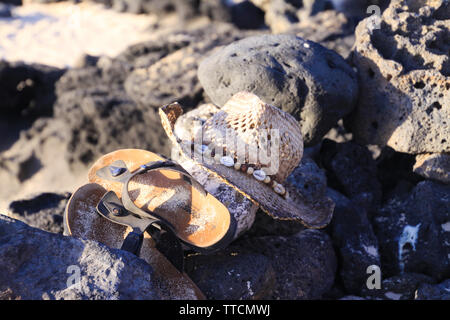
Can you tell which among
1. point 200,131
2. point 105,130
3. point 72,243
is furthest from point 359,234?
point 105,130

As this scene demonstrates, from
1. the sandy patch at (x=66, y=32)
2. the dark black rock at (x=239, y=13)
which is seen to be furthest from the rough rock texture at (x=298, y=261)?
the dark black rock at (x=239, y=13)

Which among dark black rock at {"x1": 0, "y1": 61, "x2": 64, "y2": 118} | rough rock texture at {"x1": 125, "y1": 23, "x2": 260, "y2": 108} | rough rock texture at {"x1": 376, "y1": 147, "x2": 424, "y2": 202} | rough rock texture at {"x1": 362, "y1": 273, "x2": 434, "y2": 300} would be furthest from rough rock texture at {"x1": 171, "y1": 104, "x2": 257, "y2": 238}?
dark black rock at {"x1": 0, "y1": 61, "x2": 64, "y2": 118}

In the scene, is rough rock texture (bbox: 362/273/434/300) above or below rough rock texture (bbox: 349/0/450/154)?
below

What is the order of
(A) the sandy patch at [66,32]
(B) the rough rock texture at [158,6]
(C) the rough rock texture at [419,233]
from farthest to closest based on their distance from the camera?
(B) the rough rock texture at [158,6] < (A) the sandy patch at [66,32] < (C) the rough rock texture at [419,233]

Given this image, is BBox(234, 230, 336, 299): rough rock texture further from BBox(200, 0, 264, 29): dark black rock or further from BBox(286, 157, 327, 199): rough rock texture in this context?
BBox(200, 0, 264, 29): dark black rock

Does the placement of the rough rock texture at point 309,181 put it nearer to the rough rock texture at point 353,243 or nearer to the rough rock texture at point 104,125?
the rough rock texture at point 353,243
